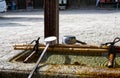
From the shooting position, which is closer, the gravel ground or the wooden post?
the wooden post

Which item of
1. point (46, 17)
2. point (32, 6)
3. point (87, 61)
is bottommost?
point (32, 6)

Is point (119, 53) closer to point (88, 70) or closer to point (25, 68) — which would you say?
point (88, 70)

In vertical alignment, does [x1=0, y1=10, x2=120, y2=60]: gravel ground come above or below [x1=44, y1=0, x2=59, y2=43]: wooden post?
below

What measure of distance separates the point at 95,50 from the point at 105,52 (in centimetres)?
15

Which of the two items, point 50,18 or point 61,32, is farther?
point 61,32

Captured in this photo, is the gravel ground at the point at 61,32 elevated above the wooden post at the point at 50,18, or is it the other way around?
the wooden post at the point at 50,18

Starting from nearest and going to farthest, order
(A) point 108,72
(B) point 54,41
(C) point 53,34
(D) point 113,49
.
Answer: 1. (A) point 108,72
2. (D) point 113,49
3. (B) point 54,41
4. (C) point 53,34

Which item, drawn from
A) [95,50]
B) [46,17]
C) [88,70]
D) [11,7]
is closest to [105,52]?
[95,50]

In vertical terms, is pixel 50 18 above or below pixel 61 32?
above

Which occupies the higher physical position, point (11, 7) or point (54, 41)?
point (54, 41)

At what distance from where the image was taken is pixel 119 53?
4777 millimetres

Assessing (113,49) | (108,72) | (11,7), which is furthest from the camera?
(11,7)

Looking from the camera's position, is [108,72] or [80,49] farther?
[80,49]

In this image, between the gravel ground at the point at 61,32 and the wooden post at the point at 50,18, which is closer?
the wooden post at the point at 50,18
